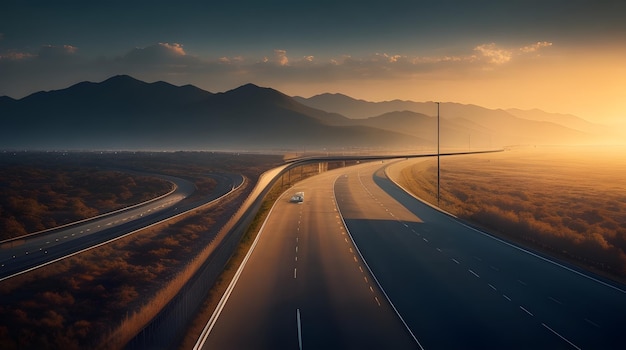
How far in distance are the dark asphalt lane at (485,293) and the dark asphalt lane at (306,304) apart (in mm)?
1455

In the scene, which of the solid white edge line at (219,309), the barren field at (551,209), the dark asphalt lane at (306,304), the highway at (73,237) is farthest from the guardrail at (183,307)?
the barren field at (551,209)

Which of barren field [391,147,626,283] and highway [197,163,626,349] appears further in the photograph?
barren field [391,147,626,283]

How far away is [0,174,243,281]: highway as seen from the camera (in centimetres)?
3135

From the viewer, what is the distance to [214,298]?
27641mm

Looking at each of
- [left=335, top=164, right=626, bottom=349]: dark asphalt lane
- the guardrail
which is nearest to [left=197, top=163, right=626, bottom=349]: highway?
[left=335, top=164, right=626, bottom=349]: dark asphalt lane

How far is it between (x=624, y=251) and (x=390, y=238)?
18.2 metres

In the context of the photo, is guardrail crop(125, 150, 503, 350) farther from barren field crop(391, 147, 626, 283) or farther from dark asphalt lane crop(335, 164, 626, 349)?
barren field crop(391, 147, 626, 283)

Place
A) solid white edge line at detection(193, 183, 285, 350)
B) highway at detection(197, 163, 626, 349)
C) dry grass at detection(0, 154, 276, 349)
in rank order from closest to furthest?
solid white edge line at detection(193, 183, 285, 350)
highway at detection(197, 163, 626, 349)
dry grass at detection(0, 154, 276, 349)

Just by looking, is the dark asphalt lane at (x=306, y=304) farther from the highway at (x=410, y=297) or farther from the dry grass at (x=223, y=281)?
the dry grass at (x=223, y=281)

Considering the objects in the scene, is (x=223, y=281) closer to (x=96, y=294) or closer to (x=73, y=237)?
(x=96, y=294)

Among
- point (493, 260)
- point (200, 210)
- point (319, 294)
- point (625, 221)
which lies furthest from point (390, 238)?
point (625, 221)

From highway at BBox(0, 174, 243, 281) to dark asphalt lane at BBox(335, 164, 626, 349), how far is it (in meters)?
20.8

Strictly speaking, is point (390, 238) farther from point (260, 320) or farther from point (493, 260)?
point (260, 320)

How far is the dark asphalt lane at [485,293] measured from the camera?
22.3 m
